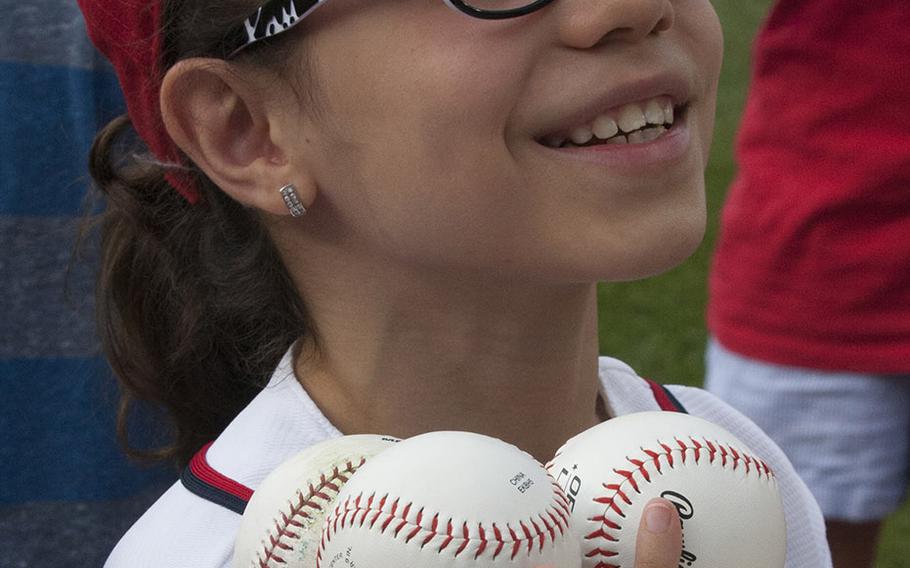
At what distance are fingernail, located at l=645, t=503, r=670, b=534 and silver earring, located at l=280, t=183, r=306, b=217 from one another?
716mm

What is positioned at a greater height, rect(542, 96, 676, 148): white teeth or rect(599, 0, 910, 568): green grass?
rect(542, 96, 676, 148): white teeth

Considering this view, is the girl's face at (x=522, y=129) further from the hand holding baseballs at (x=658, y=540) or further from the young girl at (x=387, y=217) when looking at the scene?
the hand holding baseballs at (x=658, y=540)

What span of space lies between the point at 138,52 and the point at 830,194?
1537 millimetres

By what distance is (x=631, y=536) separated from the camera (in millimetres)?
1370

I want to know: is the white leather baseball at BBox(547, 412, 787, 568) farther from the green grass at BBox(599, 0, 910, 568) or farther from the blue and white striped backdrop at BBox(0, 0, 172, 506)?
the green grass at BBox(599, 0, 910, 568)

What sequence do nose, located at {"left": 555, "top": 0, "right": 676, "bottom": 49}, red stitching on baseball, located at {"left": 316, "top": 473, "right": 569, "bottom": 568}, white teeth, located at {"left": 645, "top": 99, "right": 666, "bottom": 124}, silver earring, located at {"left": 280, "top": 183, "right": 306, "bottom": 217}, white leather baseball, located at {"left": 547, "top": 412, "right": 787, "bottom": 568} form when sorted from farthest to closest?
silver earring, located at {"left": 280, "top": 183, "right": 306, "bottom": 217}, white teeth, located at {"left": 645, "top": 99, "right": 666, "bottom": 124}, nose, located at {"left": 555, "top": 0, "right": 676, "bottom": 49}, white leather baseball, located at {"left": 547, "top": 412, "right": 787, "bottom": 568}, red stitching on baseball, located at {"left": 316, "top": 473, "right": 569, "bottom": 568}

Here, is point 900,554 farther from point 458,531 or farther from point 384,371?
point 458,531

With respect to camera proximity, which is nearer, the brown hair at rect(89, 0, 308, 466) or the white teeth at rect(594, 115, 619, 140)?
the white teeth at rect(594, 115, 619, 140)

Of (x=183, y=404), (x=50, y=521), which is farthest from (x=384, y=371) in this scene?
(x=50, y=521)

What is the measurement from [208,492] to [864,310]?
1.63 m

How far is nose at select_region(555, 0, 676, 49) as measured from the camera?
62.9 inches

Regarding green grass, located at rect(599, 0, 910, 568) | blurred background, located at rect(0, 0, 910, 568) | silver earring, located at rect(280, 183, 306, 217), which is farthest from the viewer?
green grass, located at rect(599, 0, 910, 568)

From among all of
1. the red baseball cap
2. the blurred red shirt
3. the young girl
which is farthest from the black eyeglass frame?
the blurred red shirt

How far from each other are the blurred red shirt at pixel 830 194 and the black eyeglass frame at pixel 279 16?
139cm
